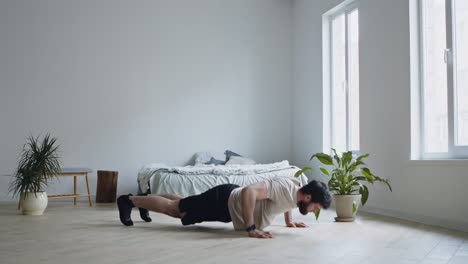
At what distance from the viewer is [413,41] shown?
479 centimetres

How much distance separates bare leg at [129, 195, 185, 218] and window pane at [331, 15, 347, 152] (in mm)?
3083

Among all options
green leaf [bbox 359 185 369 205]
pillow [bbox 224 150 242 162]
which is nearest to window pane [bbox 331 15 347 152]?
pillow [bbox 224 150 242 162]

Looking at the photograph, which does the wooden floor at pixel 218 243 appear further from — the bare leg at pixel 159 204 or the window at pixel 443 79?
the window at pixel 443 79

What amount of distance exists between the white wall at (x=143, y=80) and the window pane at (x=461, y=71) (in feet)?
12.1

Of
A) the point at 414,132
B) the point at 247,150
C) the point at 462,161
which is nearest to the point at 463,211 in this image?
the point at 462,161

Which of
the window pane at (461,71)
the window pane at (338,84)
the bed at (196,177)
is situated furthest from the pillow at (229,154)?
the window pane at (461,71)

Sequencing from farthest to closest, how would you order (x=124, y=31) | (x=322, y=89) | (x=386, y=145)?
(x=124, y=31) → (x=322, y=89) → (x=386, y=145)

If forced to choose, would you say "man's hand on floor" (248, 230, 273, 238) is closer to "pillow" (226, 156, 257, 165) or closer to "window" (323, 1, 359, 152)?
"window" (323, 1, 359, 152)

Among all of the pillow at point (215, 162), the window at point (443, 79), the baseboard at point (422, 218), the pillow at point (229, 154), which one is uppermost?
the window at point (443, 79)

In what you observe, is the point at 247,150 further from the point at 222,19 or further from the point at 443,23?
the point at 443,23

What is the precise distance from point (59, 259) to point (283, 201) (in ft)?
5.17

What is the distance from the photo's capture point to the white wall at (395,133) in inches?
164

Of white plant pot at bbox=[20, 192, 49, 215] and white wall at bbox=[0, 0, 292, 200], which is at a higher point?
white wall at bbox=[0, 0, 292, 200]

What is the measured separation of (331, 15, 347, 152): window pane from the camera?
6.43 m
